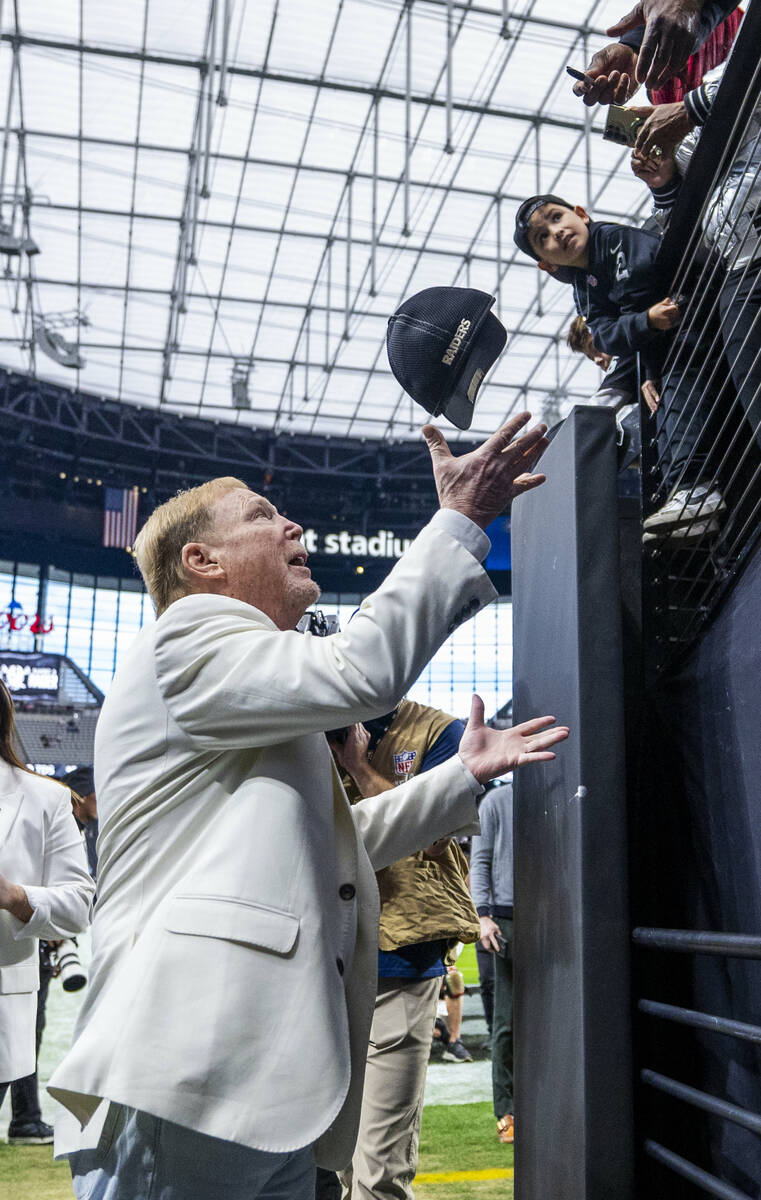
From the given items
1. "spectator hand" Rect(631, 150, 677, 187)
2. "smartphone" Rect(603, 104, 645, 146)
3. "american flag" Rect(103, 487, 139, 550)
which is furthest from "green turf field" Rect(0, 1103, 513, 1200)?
"american flag" Rect(103, 487, 139, 550)

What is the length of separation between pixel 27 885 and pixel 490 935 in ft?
9.12

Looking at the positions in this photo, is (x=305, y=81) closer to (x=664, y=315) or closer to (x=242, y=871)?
(x=664, y=315)

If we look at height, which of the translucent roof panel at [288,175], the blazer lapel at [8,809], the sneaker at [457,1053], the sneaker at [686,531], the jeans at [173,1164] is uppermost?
the translucent roof panel at [288,175]

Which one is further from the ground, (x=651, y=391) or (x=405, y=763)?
(x=651, y=391)

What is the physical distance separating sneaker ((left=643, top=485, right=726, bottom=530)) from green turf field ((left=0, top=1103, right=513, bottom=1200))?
2.77m

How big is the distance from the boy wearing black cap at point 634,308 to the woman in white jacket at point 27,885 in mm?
1878

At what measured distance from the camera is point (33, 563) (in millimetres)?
30641

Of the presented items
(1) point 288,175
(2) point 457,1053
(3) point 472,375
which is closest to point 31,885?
(3) point 472,375

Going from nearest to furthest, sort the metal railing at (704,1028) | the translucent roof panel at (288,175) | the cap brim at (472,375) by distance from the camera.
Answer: the metal railing at (704,1028) < the cap brim at (472,375) < the translucent roof panel at (288,175)

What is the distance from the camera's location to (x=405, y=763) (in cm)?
304

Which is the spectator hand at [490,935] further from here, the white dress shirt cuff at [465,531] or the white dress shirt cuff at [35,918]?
the white dress shirt cuff at [465,531]

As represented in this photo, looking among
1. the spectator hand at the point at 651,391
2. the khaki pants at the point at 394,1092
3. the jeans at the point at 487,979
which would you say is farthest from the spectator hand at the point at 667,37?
the jeans at the point at 487,979

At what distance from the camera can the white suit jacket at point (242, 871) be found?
1.39 meters

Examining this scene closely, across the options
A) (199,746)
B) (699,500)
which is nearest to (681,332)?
(699,500)
